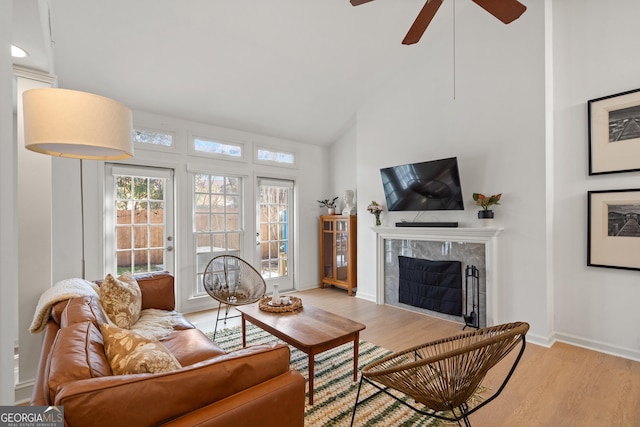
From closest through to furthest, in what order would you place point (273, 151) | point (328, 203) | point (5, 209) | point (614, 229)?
point (5, 209), point (614, 229), point (273, 151), point (328, 203)

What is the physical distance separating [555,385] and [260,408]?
97.2 inches

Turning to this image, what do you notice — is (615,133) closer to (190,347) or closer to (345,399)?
(345,399)

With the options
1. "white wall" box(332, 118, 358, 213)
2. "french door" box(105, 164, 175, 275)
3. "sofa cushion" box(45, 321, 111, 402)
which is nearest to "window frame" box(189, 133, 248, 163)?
"french door" box(105, 164, 175, 275)

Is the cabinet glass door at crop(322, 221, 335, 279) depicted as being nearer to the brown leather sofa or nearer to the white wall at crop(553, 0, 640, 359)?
the white wall at crop(553, 0, 640, 359)

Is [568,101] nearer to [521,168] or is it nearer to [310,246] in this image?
[521,168]

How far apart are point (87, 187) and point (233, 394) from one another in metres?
3.42

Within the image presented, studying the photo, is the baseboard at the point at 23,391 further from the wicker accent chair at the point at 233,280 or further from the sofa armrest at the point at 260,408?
the sofa armrest at the point at 260,408

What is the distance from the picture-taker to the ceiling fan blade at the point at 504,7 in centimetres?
186

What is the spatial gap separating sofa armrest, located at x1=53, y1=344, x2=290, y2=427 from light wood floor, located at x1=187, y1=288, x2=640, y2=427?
1594 millimetres

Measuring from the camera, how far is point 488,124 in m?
3.53

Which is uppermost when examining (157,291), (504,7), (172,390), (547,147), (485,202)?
(504,7)

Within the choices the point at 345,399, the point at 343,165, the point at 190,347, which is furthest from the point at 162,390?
the point at 343,165

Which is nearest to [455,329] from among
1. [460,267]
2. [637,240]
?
[460,267]

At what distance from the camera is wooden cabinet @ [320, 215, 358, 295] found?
200 inches
